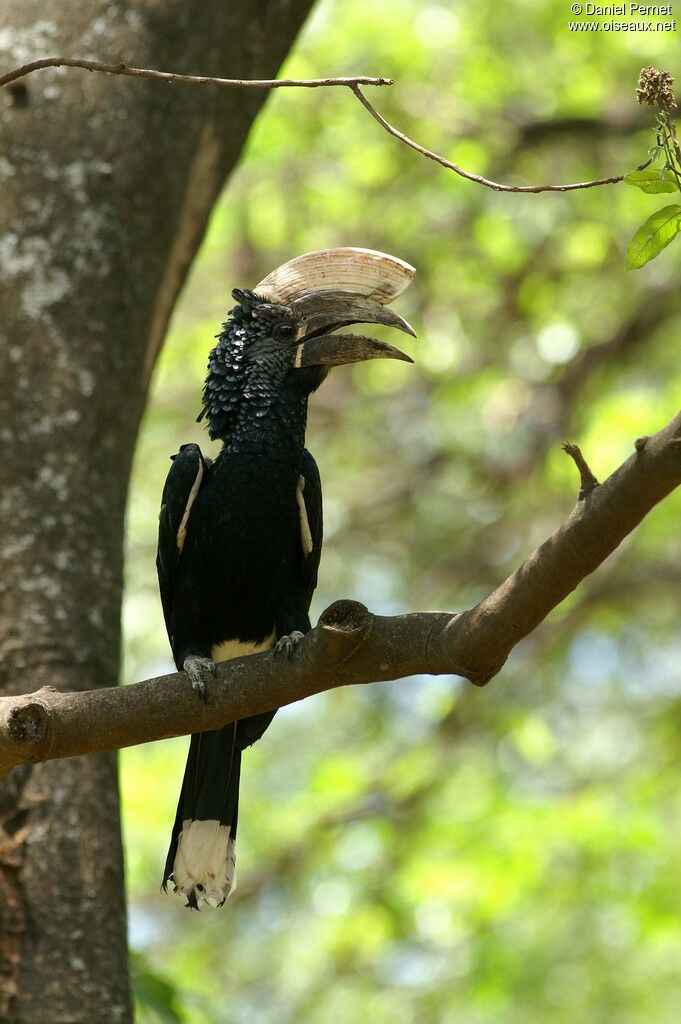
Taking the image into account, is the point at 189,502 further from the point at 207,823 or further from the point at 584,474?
the point at 584,474

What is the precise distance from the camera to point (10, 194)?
133 inches

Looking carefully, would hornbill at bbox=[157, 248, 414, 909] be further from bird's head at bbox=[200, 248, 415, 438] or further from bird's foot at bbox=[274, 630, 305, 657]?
bird's foot at bbox=[274, 630, 305, 657]

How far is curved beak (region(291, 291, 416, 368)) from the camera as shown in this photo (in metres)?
3.37

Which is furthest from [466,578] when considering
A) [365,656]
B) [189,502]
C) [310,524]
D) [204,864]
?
[365,656]

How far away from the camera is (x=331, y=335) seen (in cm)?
367

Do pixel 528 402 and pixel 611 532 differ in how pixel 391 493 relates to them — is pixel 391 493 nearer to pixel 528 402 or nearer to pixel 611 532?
pixel 528 402

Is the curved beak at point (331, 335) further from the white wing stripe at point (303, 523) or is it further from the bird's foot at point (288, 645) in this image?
the bird's foot at point (288, 645)

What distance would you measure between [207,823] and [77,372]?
1.30 meters

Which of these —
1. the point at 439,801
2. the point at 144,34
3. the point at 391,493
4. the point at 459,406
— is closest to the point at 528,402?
the point at 459,406

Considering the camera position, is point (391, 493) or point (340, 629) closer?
point (340, 629)

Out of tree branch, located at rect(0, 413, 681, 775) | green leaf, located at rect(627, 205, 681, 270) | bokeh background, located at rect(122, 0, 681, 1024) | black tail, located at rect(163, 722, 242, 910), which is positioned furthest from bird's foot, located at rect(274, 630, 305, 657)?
bokeh background, located at rect(122, 0, 681, 1024)

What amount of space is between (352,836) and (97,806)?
497cm

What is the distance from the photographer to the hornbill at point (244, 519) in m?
3.42

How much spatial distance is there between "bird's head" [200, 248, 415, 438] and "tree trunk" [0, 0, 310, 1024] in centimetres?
24
